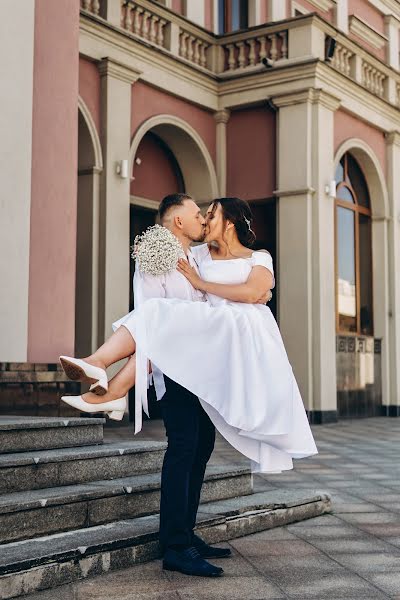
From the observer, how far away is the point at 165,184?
1449 cm

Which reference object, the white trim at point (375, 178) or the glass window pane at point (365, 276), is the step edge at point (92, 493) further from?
the white trim at point (375, 178)

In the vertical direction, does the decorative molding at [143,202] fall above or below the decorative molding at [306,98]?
below

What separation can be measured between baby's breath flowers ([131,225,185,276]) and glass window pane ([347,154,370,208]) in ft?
41.5

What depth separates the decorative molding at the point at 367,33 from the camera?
18594mm

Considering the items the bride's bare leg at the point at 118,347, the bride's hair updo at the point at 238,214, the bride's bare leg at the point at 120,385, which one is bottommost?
the bride's bare leg at the point at 120,385

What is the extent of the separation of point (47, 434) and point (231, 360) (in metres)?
1.47

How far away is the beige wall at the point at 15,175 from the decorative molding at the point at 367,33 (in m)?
12.7

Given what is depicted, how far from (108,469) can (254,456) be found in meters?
1.06

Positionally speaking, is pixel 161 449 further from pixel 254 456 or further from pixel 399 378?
pixel 399 378

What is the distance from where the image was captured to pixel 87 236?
39.8 ft

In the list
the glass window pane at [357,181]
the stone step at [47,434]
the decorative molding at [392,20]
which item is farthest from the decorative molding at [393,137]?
the stone step at [47,434]

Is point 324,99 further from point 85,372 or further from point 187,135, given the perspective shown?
point 85,372

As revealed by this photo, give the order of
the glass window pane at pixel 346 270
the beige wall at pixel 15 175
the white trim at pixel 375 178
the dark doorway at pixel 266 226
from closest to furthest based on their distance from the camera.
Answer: the beige wall at pixel 15 175
the dark doorway at pixel 266 226
the glass window pane at pixel 346 270
the white trim at pixel 375 178

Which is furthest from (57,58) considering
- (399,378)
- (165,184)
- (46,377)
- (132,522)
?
(399,378)
